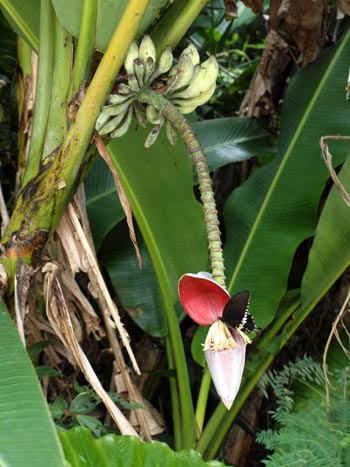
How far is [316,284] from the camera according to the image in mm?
1014

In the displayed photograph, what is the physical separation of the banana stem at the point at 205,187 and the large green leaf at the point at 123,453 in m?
0.31

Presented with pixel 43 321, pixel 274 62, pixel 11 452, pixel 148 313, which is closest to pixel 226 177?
pixel 274 62

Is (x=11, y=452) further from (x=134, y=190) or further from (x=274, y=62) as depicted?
(x=274, y=62)

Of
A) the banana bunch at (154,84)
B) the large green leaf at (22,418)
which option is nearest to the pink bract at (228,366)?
the large green leaf at (22,418)

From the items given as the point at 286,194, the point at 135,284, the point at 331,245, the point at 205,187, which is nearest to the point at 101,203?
the point at 135,284

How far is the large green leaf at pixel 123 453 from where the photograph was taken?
67 cm

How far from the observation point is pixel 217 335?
469 mm

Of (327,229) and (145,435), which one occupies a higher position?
(327,229)

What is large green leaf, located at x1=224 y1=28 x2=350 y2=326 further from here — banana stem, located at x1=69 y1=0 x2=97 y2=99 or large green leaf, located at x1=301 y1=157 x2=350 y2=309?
banana stem, located at x1=69 y1=0 x2=97 y2=99

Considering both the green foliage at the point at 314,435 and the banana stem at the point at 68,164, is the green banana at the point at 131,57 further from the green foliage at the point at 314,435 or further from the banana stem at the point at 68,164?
the green foliage at the point at 314,435

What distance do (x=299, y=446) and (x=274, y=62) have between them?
2.97 feet

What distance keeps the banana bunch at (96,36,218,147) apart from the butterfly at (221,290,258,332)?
25 centimetres

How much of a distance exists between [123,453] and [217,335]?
289 mm

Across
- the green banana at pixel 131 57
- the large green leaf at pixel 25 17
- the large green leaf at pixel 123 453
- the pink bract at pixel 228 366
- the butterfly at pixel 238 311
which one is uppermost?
the large green leaf at pixel 25 17
